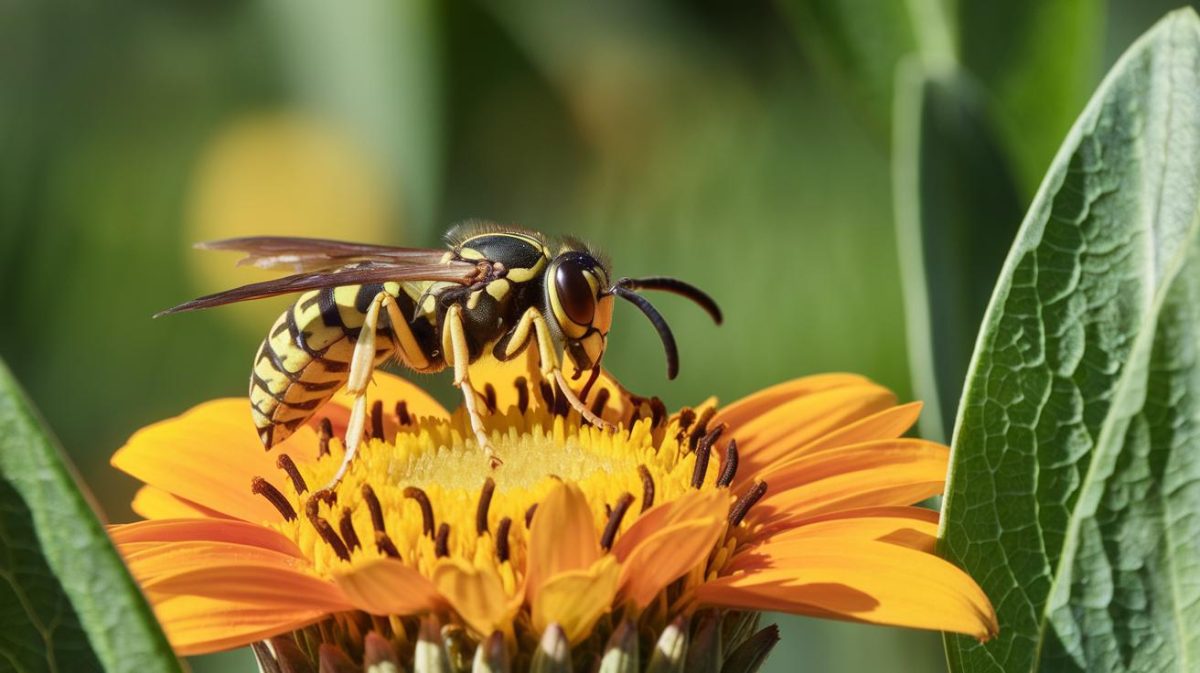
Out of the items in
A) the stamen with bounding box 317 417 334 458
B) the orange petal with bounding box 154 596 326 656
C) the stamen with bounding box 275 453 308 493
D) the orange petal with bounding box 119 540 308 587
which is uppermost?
the stamen with bounding box 317 417 334 458

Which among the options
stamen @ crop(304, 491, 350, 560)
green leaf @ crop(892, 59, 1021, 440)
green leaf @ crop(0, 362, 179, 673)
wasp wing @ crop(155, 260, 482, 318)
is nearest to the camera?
green leaf @ crop(0, 362, 179, 673)

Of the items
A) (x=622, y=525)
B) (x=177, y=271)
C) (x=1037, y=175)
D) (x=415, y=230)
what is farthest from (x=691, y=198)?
(x=622, y=525)

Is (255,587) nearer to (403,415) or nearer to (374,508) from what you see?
(374,508)

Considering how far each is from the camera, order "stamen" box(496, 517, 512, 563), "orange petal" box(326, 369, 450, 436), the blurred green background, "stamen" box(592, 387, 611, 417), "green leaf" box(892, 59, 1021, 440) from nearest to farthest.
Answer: "stamen" box(496, 517, 512, 563), "green leaf" box(892, 59, 1021, 440), "stamen" box(592, 387, 611, 417), "orange petal" box(326, 369, 450, 436), the blurred green background

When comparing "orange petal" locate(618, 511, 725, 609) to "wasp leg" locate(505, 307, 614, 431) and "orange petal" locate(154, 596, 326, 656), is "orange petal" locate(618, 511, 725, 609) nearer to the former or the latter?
"orange petal" locate(154, 596, 326, 656)

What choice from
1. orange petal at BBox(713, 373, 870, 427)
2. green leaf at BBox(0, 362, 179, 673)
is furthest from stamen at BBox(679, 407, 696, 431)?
green leaf at BBox(0, 362, 179, 673)

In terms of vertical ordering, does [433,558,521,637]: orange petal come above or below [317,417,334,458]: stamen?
below

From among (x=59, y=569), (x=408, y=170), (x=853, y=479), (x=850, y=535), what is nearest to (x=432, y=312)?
(x=853, y=479)

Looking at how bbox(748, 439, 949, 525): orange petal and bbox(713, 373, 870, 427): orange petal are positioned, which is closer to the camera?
bbox(748, 439, 949, 525): orange petal

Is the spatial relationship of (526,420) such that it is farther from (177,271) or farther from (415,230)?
(177,271)
